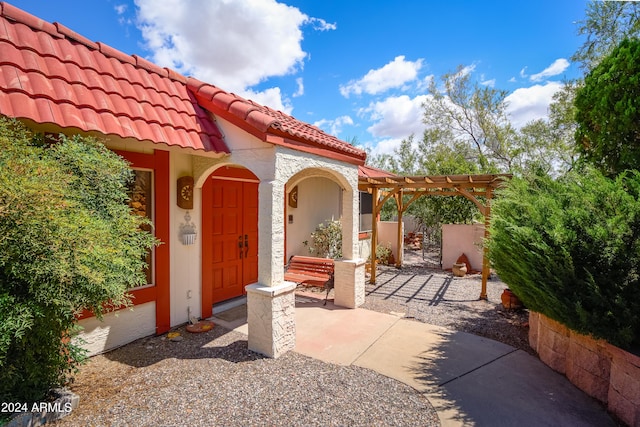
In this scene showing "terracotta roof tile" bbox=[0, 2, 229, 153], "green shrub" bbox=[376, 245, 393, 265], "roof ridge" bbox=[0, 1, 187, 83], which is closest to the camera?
"terracotta roof tile" bbox=[0, 2, 229, 153]

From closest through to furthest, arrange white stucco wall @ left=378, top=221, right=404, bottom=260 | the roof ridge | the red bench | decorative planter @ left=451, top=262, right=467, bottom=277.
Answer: the roof ridge < the red bench < decorative planter @ left=451, top=262, right=467, bottom=277 < white stucco wall @ left=378, top=221, right=404, bottom=260

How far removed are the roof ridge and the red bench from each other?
14.2 feet

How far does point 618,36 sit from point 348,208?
11.2m

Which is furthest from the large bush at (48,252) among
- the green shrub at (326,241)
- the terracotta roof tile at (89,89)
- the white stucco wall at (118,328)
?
the green shrub at (326,241)

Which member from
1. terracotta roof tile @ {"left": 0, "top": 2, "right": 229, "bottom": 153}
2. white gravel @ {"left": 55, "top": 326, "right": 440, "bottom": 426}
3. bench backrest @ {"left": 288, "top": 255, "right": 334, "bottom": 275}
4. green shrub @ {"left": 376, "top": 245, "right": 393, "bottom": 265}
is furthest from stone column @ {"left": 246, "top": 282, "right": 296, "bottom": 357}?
green shrub @ {"left": 376, "top": 245, "right": 393, "bottom": 265}

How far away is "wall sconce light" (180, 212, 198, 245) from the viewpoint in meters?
5.04

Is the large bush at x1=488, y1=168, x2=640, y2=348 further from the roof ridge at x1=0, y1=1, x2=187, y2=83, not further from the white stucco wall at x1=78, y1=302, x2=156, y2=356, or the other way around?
the roof ridge at x1=0, y1=1, x2=187, y2=83

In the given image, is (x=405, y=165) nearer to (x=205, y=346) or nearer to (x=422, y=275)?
(x=422, y=275)

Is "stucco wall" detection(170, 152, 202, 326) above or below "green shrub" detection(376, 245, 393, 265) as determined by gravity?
above

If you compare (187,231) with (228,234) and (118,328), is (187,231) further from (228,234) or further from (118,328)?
(118,328)

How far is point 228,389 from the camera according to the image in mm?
3408

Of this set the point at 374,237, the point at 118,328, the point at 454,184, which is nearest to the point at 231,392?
the point at 118,328

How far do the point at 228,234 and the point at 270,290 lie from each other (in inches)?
95.9

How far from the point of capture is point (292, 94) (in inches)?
692
